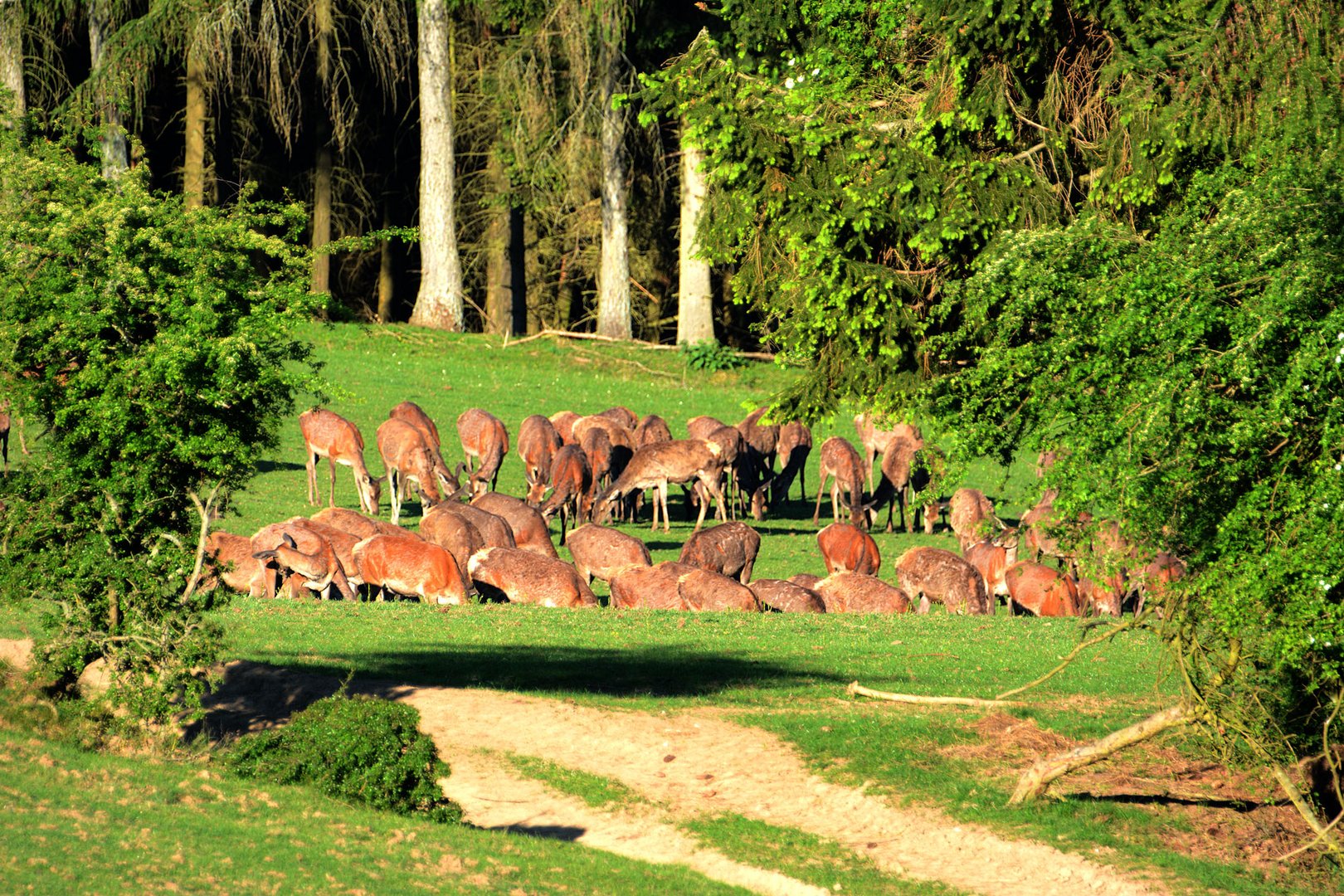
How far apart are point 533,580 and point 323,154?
30329 mm

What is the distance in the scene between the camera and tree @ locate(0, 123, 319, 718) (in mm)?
11062

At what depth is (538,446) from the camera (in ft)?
93.2

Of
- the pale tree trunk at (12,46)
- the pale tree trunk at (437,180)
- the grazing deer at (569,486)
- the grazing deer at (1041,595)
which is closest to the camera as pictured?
the grazing deer at (1041,595)

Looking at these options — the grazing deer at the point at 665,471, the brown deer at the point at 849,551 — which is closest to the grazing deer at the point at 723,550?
the brown deer at the point at 849,551

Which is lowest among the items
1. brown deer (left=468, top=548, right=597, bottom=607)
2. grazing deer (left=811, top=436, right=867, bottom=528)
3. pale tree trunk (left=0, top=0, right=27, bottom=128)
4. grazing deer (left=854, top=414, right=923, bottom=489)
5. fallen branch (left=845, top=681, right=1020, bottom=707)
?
fallen branch (left=845, top=681, right=1020, bottom=707)

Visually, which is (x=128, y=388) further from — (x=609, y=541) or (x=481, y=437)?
(x=481, y=437)

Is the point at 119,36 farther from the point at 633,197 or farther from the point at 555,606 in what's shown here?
the point at 555,606

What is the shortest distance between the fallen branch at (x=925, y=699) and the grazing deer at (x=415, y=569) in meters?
6.32

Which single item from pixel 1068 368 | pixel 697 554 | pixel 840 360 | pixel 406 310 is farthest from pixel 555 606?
pixel 406 310

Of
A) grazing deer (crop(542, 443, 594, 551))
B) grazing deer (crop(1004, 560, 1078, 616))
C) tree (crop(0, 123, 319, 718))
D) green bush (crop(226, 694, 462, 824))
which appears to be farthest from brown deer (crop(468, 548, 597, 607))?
green bush (crop(226, 694, 462, 824))

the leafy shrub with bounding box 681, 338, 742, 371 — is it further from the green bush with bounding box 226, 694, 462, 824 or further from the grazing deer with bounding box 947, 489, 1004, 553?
the green bush with bounding box 226, 694, 462, 824

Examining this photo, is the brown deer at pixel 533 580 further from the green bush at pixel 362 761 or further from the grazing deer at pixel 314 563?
the green bush at pixel 362 761

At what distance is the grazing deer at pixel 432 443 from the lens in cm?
2617

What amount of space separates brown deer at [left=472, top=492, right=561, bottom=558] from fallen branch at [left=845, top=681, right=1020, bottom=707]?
819 cm
